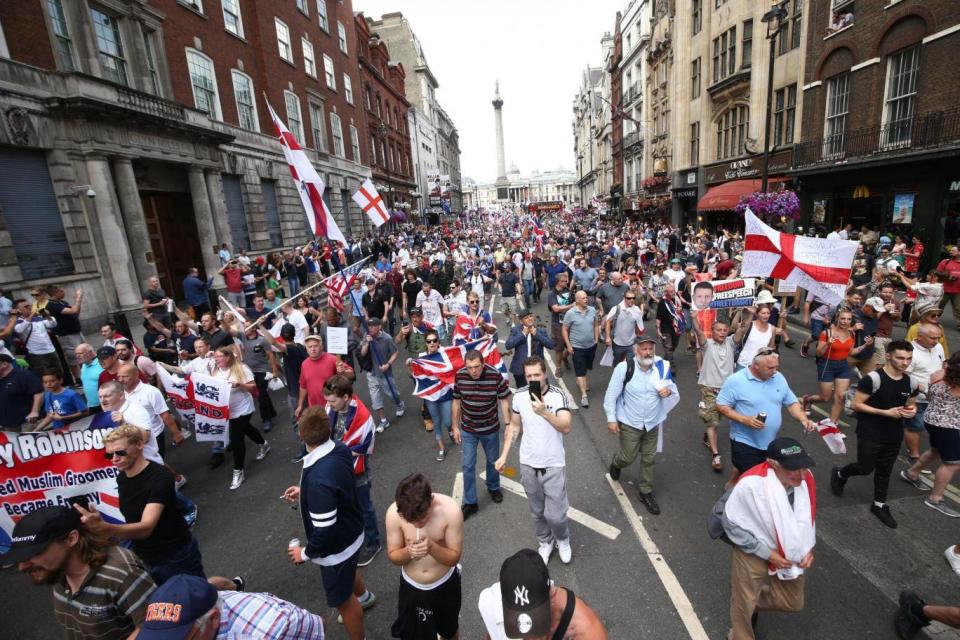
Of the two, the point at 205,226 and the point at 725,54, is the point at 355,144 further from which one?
the point at 725,54

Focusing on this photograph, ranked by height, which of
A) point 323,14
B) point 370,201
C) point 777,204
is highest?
point 323,14

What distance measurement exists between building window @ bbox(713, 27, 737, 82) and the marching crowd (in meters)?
21.2

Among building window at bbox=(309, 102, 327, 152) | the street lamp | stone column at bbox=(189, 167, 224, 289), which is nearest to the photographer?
the street lamp

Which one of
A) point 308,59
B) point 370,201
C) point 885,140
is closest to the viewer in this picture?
point 370,201

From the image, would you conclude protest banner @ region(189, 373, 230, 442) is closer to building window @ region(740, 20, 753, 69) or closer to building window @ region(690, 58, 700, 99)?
building window @ region(740, 20, 753, 69)

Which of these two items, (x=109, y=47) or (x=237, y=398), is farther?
(x=109, y=47)

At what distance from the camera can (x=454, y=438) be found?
560 centimetres

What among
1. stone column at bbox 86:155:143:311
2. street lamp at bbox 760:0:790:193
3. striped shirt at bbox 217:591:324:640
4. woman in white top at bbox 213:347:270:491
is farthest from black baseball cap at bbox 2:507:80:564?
street lamp at bbox 760:0:790:193

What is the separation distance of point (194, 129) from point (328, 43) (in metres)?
17.0

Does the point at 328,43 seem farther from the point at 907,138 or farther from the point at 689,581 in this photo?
the point at 689,581

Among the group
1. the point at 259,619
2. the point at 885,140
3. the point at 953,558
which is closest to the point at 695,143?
the point at 885,140

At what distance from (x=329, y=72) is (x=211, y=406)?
2968 cm

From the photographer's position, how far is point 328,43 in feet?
96.6

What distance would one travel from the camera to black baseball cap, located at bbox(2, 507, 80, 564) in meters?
2.21
